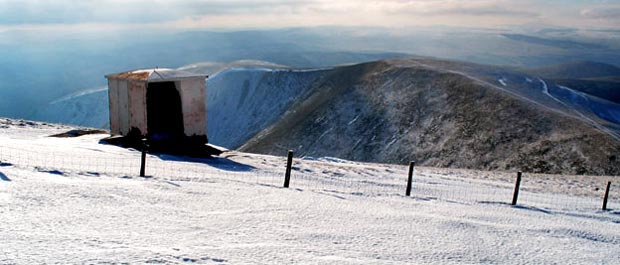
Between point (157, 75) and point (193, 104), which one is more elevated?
point (157, 75)

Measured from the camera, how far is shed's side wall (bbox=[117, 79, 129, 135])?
2209cm

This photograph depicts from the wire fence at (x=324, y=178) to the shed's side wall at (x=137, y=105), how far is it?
2.21 meters

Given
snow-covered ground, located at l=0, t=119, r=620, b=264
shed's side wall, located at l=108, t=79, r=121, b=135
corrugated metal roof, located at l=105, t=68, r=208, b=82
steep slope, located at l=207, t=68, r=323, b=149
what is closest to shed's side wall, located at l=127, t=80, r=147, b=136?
corrugated metal roof, located at l=105, t=68, r=208, b=82

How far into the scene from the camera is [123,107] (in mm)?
22406

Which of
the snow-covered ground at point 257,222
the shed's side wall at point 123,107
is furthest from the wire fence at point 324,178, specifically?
the shed's side wall at point 123,107

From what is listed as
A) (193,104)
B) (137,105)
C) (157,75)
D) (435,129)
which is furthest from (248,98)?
(157,75)

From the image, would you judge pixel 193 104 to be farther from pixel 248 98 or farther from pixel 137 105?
pixel 248 98

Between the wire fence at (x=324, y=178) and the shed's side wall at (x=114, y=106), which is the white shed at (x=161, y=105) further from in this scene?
the wire fence at (x=324, y=178)

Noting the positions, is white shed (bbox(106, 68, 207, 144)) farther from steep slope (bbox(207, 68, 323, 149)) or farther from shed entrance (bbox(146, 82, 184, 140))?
steep slope (bbox(207, 68, 323, 149))

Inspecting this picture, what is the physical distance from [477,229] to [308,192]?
13.8ft

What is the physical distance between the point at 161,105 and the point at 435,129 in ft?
80.8

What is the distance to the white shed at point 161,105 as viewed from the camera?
21.3 metres

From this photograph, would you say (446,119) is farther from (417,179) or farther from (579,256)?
(579,256)

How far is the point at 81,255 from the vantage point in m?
6.25
